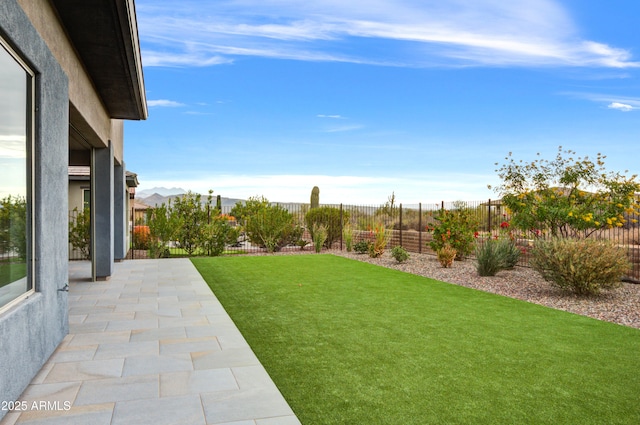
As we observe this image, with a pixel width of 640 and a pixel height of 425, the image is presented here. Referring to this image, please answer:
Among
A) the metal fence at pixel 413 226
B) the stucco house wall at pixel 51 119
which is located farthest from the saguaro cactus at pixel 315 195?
the stucco house wall at pixel 51 119

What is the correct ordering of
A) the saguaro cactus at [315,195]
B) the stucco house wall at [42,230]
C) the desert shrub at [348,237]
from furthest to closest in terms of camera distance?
the saguaro cactus at [315,195]
the desert shrub at [348,237]
the stucco house wall at [42,230]

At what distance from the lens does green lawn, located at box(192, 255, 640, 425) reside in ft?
10.7

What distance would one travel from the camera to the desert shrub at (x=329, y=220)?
730 inches

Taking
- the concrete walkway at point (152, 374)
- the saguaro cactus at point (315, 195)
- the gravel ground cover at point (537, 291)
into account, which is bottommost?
the gravel ground cover at point (537, 291)

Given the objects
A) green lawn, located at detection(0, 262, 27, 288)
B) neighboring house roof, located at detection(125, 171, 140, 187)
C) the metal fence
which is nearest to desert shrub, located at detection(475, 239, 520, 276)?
the metal fence

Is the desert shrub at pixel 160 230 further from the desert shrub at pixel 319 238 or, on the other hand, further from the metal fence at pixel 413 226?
the desert shrub at pixel 319 238

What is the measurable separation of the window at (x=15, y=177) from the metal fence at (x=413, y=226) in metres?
10.4

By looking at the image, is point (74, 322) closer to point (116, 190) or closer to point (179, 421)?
point (179, 421)

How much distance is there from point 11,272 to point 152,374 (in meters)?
1.37

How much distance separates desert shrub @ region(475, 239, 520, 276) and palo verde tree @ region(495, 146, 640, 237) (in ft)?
2.28

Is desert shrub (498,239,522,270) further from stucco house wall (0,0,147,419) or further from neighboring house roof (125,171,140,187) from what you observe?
neighboring house roof (125,171,140,187)

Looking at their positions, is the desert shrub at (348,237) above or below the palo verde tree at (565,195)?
below

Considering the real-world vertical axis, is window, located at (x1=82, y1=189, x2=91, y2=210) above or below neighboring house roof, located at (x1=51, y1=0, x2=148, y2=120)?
below

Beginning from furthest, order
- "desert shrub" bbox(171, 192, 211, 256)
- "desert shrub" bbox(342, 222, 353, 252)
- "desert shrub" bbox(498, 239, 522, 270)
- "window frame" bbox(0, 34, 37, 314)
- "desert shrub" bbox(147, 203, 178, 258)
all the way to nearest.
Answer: "desert shrub" bbox(342, 222, 353, 252) → "desert shrub" bbox(171, 192, 211, 256) → "desert shrub" bbox(147, 203, 178, 258) → "desert shrub" bbox(498, 239, 522, 270) → "window frame" bbox(0, 34, 37, 314)
